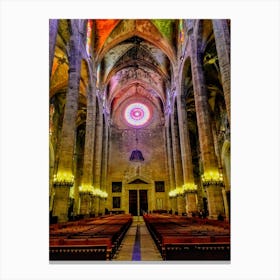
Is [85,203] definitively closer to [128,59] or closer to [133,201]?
[133,201]

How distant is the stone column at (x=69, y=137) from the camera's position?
11.1 m

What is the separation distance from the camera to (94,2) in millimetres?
5008

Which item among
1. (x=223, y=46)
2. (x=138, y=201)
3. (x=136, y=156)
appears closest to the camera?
(x=223, y=46)

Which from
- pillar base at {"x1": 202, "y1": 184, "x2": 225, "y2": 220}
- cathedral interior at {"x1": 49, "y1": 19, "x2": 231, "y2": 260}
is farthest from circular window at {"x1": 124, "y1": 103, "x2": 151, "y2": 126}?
pillar base at {"x1": 202, "y1": 184, "x2": 225, "y2": 220}

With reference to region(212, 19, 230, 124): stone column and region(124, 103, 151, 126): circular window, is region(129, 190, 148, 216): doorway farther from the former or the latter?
region(212, 19, 230, 124): stone column

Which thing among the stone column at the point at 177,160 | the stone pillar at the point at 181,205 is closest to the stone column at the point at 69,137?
the stone pillar at the point at 181,205

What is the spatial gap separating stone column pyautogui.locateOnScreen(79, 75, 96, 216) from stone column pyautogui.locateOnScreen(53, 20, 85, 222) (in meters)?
5.06

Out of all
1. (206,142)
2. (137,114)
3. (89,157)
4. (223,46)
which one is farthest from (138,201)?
(223,46)

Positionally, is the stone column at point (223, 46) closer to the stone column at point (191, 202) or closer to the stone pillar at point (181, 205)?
the stone column at point (191, 202)

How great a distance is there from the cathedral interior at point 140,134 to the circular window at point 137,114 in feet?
0.46

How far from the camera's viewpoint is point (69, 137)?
12211 mm

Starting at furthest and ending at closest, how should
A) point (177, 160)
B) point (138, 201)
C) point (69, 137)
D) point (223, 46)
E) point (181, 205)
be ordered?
1. point (138, 201)
2. point (177, 160)
3. point (181, 205)
4. point (69, 137)
5. point (223, 46)

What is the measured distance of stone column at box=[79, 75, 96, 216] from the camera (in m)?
17.2

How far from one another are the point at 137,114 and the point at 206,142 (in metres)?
21.1
